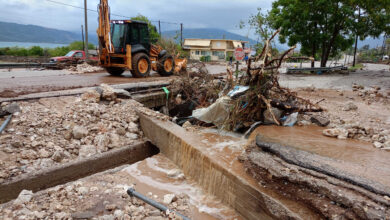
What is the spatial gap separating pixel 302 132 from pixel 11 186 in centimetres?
539

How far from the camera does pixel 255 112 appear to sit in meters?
5.91

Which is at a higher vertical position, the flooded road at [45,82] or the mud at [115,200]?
the flooded road at [45,82]

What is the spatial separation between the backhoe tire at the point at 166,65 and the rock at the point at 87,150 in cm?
730

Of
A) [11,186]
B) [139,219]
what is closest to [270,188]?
[139,219]

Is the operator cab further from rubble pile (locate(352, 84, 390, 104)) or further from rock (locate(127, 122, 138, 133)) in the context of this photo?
rubble pile (locate(352, 84, 390, 104))

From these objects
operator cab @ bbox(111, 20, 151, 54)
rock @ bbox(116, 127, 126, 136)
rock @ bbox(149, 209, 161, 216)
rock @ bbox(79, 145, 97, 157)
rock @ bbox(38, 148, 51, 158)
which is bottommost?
rock @ bbox(149, 209, 161, 216)

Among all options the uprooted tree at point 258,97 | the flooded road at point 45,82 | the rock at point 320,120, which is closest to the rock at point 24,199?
the uprooted tree at point 258,97

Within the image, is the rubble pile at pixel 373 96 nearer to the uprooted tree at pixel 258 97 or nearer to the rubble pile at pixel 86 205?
the uprooted tree at pixel 258 97

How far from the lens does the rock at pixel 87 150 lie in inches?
199

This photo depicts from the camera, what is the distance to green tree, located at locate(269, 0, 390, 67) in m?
15.8

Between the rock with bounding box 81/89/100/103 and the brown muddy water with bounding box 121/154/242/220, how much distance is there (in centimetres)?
237

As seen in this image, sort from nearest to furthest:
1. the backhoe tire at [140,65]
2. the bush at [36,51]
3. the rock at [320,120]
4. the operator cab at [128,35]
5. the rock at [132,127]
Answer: the rock at [320,120] → the rock at [132,127] → the operator cab at [128,35] → the backhoe tire at [140,65] → the bush at [36,51]

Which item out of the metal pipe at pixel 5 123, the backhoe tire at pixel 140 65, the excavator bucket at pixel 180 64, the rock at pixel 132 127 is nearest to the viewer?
the metal pipe at pixel 5 123

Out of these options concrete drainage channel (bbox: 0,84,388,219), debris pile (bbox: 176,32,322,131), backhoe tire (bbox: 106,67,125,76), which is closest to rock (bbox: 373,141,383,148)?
debris pile (bbox: 176,32,322,131)
